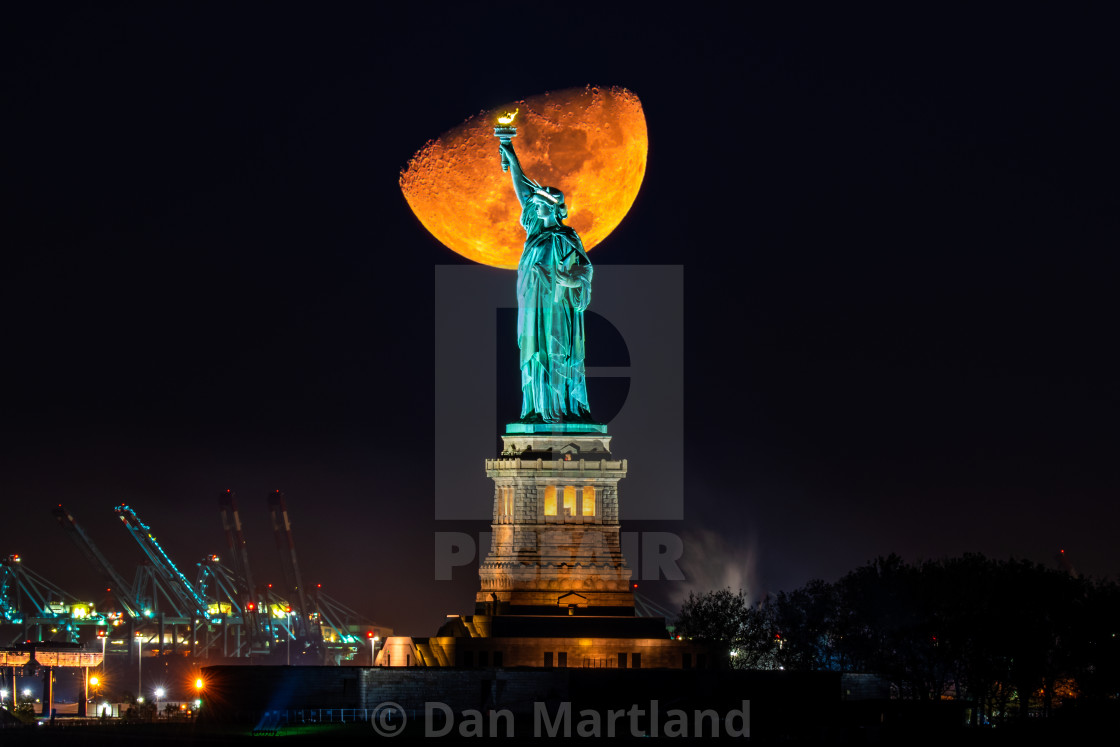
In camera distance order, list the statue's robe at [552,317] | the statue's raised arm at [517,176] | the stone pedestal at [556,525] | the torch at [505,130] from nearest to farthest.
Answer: the stone pedestal at [556,525], the statue's robe at [552,317], the statue's raised arm at [517,176], the torch at [505,130]

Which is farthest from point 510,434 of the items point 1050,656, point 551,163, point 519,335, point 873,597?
point 1050,656

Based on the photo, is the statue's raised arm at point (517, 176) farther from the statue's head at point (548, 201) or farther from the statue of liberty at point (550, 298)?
the statue's head at point (548, 201)

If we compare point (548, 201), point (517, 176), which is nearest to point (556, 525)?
point (548, 201)

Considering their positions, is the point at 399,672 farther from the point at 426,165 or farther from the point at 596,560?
the point at 426,165

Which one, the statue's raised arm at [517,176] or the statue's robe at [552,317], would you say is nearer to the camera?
the statue's robe at [552,317]

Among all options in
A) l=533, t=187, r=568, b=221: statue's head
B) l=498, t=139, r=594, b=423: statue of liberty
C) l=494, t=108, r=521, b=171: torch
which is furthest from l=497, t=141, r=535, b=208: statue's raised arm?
l=533, t=187, r=568, b=221: statue's head

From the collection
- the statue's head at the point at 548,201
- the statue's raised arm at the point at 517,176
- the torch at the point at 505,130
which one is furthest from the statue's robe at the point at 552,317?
the torch at the point at 505,130

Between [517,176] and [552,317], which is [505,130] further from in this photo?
[552,317]

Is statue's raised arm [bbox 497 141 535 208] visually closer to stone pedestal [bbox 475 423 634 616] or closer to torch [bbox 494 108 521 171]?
torch [bbox 494 108 521 171]

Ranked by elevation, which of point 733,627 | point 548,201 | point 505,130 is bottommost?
point 733,627
